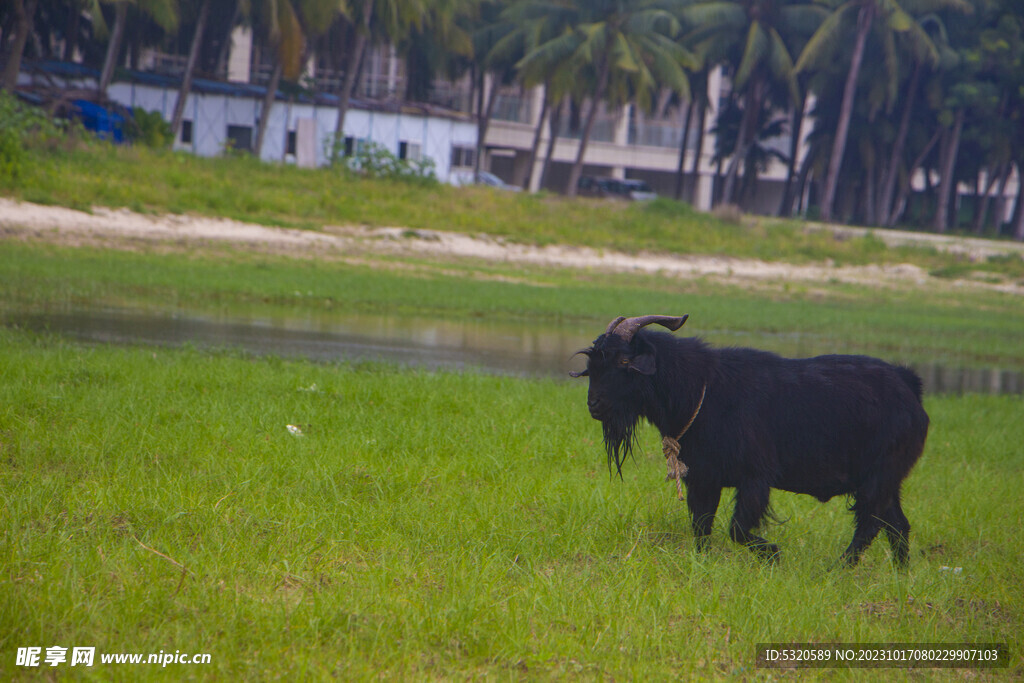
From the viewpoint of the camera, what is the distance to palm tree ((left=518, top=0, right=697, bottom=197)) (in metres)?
39.0

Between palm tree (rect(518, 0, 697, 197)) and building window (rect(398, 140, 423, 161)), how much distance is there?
7853 millimetres

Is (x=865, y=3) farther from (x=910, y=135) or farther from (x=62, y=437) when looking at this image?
(x=62, y=437)

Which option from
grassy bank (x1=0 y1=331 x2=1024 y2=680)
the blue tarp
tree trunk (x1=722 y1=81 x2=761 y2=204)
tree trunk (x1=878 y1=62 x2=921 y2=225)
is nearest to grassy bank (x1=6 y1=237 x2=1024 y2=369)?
grassy bank (x1=0 y1=331 x2=1024 y2=680)

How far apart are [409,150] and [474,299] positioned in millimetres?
29951

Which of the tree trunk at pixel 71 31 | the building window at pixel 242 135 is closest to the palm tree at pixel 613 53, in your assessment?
the building window at pixel 242 135

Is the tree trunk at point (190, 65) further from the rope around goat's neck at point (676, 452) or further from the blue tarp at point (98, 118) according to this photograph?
the rope around goat's neck at point (676, 452)

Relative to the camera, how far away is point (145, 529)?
14.4 ft

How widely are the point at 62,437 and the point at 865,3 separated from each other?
148 feet

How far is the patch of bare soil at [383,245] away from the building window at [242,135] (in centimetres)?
2024

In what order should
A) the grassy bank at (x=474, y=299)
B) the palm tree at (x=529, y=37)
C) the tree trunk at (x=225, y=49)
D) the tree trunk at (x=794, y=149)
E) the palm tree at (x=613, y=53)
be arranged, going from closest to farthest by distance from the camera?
the grassy bank at (x=474, y=299)
the palm tree at (x=613, y=53)
the palm tree at (x=529, y=37)
the tree trunk at (x=225, y=49)
the tree trunk at (x=794, y=149)

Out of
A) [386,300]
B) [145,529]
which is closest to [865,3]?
[386,300]

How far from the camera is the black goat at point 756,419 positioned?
15.4 ft

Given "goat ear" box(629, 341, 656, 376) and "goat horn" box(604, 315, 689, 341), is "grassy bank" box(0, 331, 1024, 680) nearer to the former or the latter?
"goat ear" box(629, 341, 656, 376)

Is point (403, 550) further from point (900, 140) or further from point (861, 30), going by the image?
point (900, 140)
